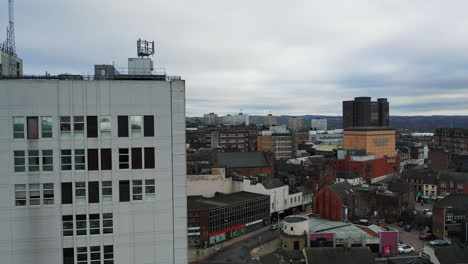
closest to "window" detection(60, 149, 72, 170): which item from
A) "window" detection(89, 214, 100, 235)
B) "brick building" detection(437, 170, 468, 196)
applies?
"window" detection(89, 214, 100, 235)

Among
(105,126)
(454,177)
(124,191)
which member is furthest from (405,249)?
(105,126)

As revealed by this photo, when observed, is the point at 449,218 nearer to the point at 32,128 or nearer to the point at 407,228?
the point at 407,228

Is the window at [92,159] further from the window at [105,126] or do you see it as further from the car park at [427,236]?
the car park at [427,236]

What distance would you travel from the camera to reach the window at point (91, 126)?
2282 centimetres

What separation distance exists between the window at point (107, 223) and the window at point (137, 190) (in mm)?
1895

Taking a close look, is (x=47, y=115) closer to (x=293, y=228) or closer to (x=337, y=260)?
(x=337, y=260)

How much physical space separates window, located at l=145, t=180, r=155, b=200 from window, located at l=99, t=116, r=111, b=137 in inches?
156

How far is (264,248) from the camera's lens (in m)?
70.5

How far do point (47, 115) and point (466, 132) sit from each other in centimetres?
20262

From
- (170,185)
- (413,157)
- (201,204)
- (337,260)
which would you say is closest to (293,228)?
(337,260)

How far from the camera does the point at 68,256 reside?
22734 mm

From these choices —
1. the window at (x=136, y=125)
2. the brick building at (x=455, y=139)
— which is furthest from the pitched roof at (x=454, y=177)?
the window at (x=136, y=125)

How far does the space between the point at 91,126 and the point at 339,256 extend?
4571 cm

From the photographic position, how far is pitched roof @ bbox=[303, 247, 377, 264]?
55219mm
